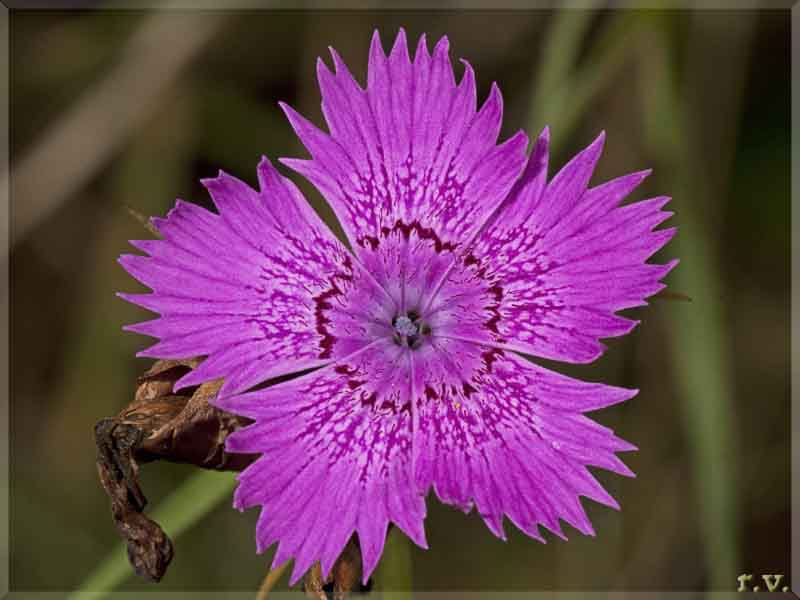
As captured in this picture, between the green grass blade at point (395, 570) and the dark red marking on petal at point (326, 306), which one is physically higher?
the dark red marking on petal at point (326, 306)

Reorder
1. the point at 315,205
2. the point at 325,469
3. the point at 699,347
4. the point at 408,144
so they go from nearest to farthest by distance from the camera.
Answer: the point at 325,469, the point at 408,144, the point at 699,347, the point at 315,205

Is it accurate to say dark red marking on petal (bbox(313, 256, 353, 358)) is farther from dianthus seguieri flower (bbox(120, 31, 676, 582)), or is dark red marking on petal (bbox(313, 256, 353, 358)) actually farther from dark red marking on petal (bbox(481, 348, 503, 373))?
dark red marking on petal (bbox(481, 348, 503, 373))

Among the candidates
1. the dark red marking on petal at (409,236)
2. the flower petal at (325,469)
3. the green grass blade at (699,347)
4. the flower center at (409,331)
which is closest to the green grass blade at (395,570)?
the flower petal at (325,469)

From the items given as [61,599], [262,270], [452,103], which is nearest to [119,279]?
[61,599]

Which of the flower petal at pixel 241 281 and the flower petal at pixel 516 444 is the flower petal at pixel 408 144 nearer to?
the flower petal at pixel 241 281

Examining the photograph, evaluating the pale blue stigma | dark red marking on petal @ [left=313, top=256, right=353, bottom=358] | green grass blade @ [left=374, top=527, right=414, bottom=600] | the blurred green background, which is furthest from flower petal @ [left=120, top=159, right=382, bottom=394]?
the blurred green background

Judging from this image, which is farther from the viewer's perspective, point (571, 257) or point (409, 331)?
point (409, 331)

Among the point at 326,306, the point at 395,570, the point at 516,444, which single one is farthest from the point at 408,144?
the point at 395,570

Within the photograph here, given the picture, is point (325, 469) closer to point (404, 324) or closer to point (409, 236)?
point (404, 324)
